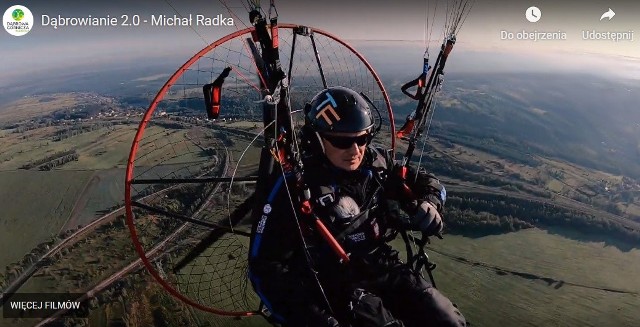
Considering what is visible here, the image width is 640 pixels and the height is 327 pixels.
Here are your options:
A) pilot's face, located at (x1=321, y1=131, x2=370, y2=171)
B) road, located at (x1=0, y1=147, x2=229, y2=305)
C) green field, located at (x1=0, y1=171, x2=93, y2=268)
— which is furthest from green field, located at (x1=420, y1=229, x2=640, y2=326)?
green field, located at (x1=0, y1=171, x2=93, y2=268)

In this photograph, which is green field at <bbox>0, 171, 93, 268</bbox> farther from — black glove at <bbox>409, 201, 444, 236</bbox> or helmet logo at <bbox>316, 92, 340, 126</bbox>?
black glove at <bbox>409, 201, 444, 236</bbox>

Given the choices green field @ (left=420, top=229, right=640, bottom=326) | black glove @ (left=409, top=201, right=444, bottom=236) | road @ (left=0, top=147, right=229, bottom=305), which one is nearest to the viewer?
black glove @ (left=409, top=201, right=444, bottom=236)

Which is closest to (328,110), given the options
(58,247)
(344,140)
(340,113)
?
(340,113)

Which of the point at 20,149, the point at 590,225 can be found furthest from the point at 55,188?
the point at 590,225

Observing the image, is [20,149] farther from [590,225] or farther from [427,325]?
[590,225]

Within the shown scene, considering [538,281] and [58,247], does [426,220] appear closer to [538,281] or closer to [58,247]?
[538,281]
